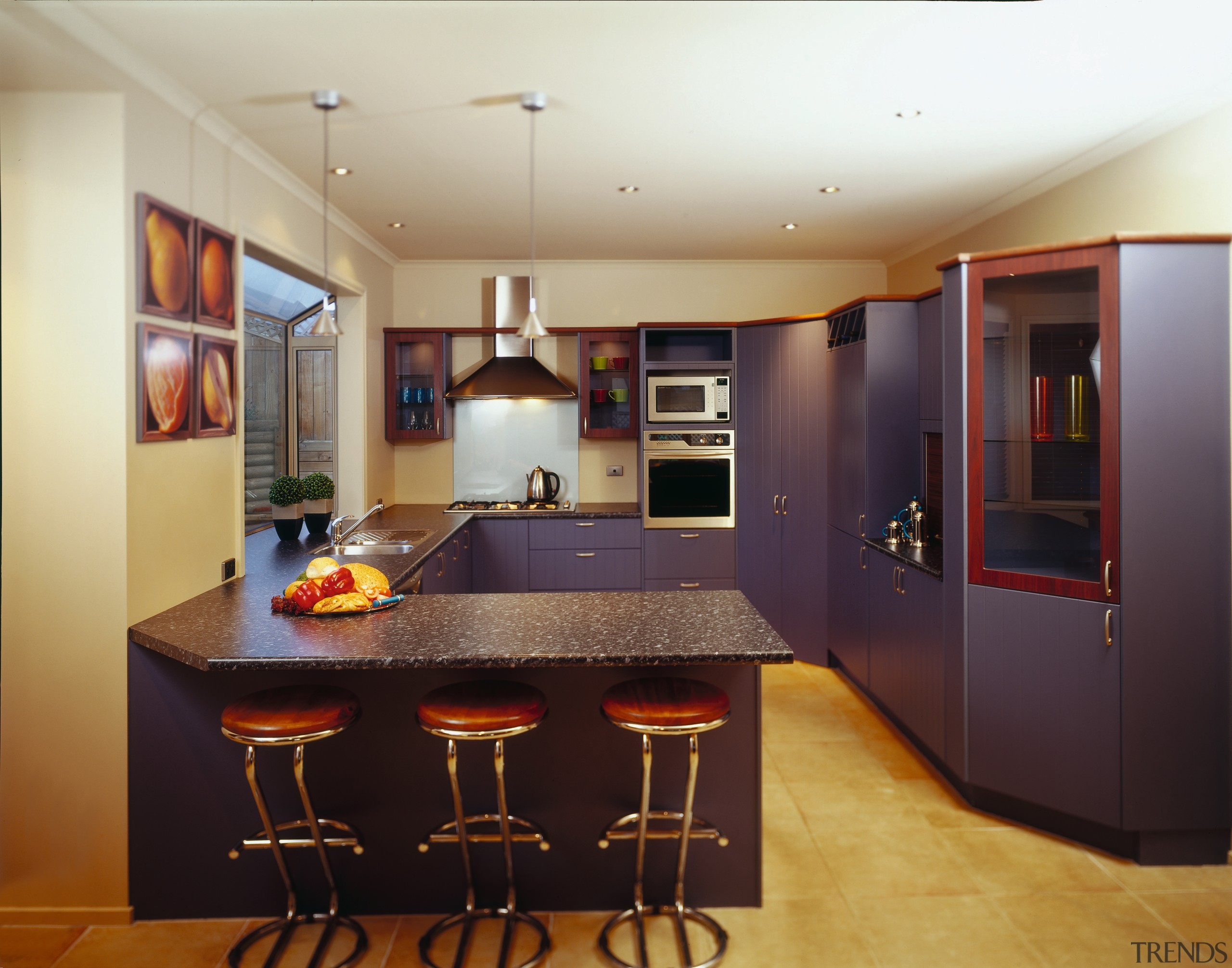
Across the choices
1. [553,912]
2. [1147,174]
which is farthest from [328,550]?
[1147,174]

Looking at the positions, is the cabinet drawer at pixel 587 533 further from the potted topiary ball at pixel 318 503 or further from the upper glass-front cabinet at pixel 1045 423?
the upper glass-front cabinet at pixel 1045 423

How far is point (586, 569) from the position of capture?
5.32 m

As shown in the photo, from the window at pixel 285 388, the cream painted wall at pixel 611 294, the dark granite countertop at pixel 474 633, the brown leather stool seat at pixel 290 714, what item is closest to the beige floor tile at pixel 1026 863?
the dark granite countertop at pixel 474 633

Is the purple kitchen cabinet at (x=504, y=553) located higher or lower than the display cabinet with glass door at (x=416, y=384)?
lower

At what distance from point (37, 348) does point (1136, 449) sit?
340 centimetres

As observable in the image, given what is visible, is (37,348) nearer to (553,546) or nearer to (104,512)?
(104,512)

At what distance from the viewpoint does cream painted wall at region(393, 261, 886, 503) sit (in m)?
5.75

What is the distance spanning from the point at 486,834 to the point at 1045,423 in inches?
90.9

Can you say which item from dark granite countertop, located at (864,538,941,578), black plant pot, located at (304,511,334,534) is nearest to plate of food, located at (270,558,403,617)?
black plant pot, located at (304,511,334,534)

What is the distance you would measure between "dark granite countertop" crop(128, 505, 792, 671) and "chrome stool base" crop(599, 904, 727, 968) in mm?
761

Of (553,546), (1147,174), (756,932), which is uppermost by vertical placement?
(1147,174)

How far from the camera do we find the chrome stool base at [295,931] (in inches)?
88.4

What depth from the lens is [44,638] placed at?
2434 mm

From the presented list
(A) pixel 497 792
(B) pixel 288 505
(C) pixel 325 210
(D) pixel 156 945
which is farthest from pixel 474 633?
(C) pixel 325 210
